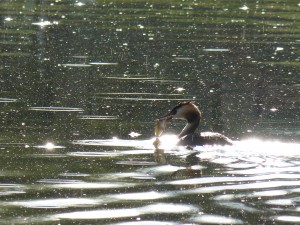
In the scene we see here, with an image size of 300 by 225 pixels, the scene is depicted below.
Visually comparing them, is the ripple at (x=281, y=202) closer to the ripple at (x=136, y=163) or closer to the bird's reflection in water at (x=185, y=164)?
the bird's reflection in water at (x=185, y=164)

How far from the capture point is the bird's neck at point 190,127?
15.9 meters

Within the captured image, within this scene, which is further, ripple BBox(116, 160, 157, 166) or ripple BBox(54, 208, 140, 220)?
ripple BBox(116, 160, 157, 166)

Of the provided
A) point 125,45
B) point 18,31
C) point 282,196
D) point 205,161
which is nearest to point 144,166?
point 205,161

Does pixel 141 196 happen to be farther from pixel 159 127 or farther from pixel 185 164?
pixel 159 127

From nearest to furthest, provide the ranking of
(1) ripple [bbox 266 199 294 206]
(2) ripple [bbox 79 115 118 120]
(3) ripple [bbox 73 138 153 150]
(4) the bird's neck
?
(1) ripple [bbox 266 199 294 206]
(3) ripple [bbox 73 138 153 150]
(4) the bird's neck
(2) ripple [bbox 79 115 118 120]

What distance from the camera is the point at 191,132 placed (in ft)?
52.0

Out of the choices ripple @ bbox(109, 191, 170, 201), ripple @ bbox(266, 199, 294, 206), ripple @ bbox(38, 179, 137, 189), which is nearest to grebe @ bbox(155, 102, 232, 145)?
ripple @ bbox(38, 179, 137, 189)

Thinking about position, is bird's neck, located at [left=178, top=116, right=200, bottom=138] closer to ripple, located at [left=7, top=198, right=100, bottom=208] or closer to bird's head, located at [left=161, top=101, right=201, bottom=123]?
bird's head, located at [left=161, top=101, right=201, bottom=123]

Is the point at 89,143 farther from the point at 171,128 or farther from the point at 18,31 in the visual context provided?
the point at 18,31

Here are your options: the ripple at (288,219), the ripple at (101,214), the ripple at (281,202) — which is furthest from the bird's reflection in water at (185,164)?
the ripple at (288,219)

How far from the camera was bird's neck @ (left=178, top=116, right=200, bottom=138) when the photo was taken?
15.9 meters

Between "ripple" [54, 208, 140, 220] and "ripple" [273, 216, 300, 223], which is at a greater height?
"ripple" [54, 208, 140, 220]

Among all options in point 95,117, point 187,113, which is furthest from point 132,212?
point 95,117

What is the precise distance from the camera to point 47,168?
13156mm
